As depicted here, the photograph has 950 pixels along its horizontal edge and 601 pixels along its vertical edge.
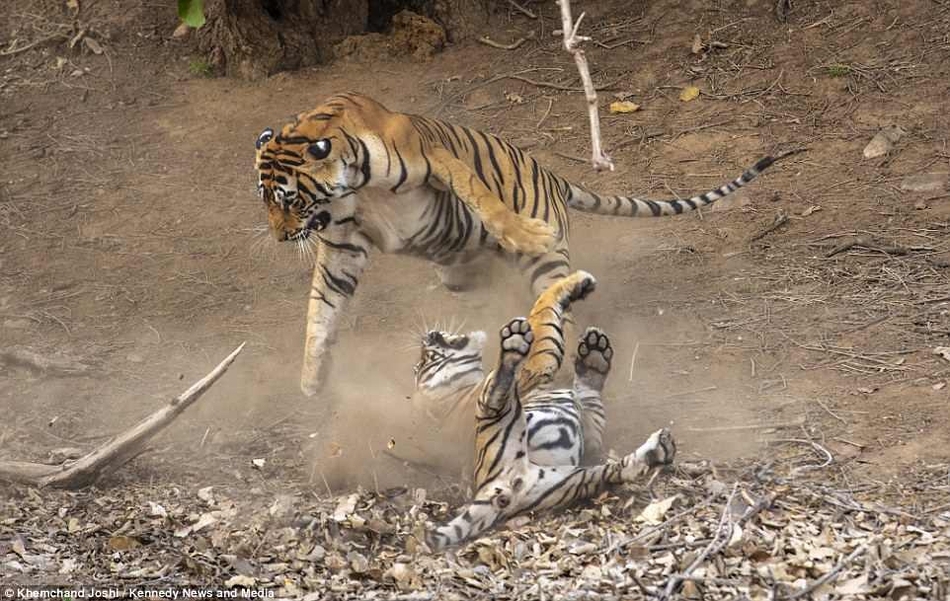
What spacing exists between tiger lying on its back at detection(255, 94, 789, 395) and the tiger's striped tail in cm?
27

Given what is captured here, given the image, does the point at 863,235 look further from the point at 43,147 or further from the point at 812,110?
the point at 43,147

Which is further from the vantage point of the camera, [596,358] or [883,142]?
[883,142]

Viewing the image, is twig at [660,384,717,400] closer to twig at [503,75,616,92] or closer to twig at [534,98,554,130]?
twig at [534,98,554,130]

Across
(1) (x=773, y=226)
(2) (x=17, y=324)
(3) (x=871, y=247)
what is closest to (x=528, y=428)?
(3) (x=871, y=247)

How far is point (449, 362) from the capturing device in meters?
5.73

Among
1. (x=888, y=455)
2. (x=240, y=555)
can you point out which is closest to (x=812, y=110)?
(x=888, y=455)

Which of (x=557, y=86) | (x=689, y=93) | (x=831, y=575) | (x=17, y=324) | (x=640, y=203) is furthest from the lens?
(x=557, y=86)

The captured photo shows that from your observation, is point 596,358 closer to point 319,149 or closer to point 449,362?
point 449,362

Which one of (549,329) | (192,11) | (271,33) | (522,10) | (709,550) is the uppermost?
(192,11)

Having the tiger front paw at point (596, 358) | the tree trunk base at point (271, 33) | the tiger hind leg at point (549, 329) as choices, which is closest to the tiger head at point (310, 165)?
the tiger hind leg at point (549, 329)

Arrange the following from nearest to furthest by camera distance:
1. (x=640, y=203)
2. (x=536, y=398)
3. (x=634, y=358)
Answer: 1. (x=536, y=398)
2. (x=634, y=358)
3. (x=640, y=203)

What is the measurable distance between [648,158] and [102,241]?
11.7 feet

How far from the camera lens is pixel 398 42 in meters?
9.38

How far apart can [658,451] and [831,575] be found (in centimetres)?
100
